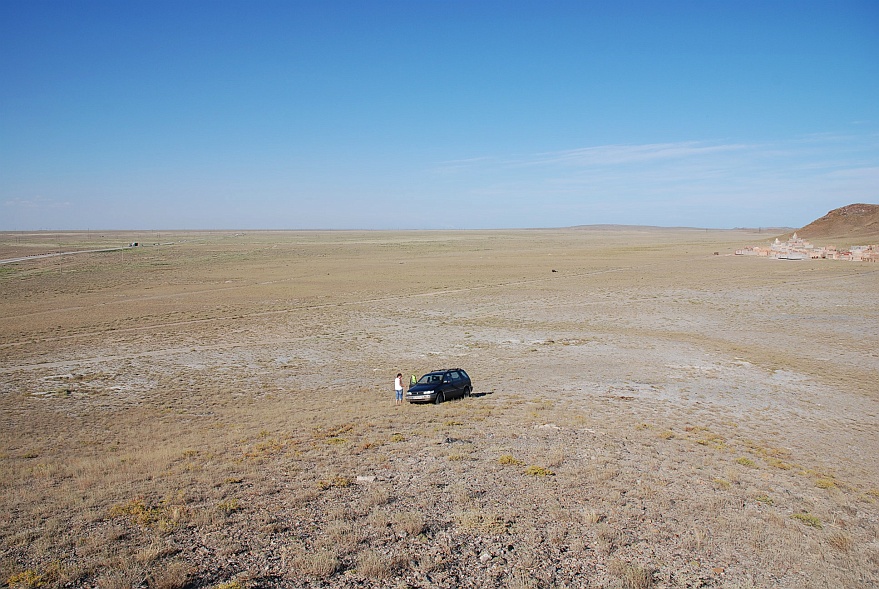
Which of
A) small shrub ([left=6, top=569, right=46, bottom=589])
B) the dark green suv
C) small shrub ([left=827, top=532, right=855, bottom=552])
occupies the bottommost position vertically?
the dark green suv

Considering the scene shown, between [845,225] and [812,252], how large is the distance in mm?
62831

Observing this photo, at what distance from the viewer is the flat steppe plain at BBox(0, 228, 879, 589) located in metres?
9.68

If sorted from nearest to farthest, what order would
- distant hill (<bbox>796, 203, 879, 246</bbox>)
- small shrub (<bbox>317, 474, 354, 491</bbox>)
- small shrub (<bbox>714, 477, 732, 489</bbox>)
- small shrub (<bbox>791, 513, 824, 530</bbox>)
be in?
small shrub (<bbox>791, 513, 824, 530</bbox>)
small shrub (<bbox>317, 474, 354, 491</bbox>)
small shrub (<bbox>714, 477, 732, 489</bbox>)
distant hill (<bbox>796, 203, 879, 246</bbox>)

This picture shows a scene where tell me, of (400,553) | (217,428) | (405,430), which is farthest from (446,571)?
(217,428)

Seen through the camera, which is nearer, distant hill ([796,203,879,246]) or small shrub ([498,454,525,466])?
small shrub ([498,454,525,466])

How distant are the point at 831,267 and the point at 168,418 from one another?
9092 centimetres

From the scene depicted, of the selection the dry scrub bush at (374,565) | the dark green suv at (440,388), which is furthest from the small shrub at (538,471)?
the dark green suv at (440,388)

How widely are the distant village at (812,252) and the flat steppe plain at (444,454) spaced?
60268 mm

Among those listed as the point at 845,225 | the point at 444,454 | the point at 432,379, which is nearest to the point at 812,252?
the point at 845,225

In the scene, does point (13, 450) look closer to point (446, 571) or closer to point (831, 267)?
point (446, 571)

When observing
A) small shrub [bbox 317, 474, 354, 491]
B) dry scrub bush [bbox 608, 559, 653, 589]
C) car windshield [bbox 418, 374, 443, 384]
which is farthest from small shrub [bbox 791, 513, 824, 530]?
car windshield [bbox 418, 374, 443, 384]

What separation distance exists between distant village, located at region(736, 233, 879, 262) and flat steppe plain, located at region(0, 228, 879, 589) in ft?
198

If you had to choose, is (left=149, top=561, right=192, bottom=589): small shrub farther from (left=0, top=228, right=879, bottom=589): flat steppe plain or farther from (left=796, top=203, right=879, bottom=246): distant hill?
(left=796, top=203, right=879, bottom=246): distant hill

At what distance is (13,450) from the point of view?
55.8ft
